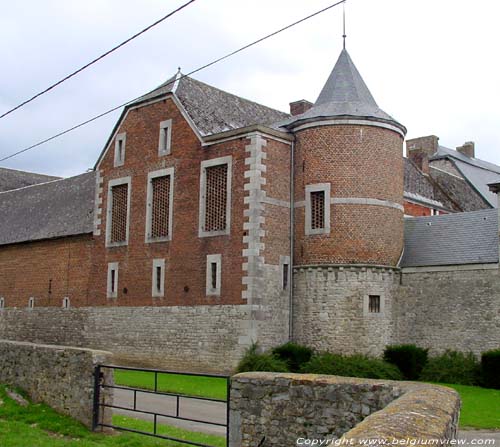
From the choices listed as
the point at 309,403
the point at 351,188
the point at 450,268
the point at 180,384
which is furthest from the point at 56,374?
the point at 450,268

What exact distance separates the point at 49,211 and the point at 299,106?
14.4 m

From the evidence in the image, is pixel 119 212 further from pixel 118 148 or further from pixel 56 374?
pixel 56 374

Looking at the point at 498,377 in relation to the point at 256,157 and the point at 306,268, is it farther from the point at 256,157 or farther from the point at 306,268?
the point at 256,157

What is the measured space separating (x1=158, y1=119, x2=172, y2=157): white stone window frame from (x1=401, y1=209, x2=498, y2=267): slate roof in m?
10.1

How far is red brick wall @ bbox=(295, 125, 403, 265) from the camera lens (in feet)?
79.9

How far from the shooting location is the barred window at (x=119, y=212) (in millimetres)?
29203

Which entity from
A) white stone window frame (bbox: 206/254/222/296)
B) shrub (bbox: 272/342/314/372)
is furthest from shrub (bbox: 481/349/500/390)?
white stone window frame (bbox: 206/254/222/296)

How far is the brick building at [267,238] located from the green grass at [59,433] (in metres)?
10.6

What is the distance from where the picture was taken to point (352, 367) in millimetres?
21594

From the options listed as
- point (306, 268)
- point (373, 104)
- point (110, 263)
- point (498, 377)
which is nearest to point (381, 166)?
point (373, 104)

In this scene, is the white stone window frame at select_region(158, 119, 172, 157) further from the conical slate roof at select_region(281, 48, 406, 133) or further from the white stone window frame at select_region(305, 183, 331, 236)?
the white stone window frame at select_region(305, 183, 331, 236)

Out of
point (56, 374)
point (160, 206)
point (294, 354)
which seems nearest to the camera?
point (56, 374)

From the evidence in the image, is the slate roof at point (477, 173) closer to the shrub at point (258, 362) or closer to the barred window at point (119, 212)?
the barred window at point (119, 212)

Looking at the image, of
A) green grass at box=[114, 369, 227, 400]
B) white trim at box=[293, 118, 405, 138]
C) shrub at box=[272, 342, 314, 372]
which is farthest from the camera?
white trim at box=[293, 118, 405, 138]
